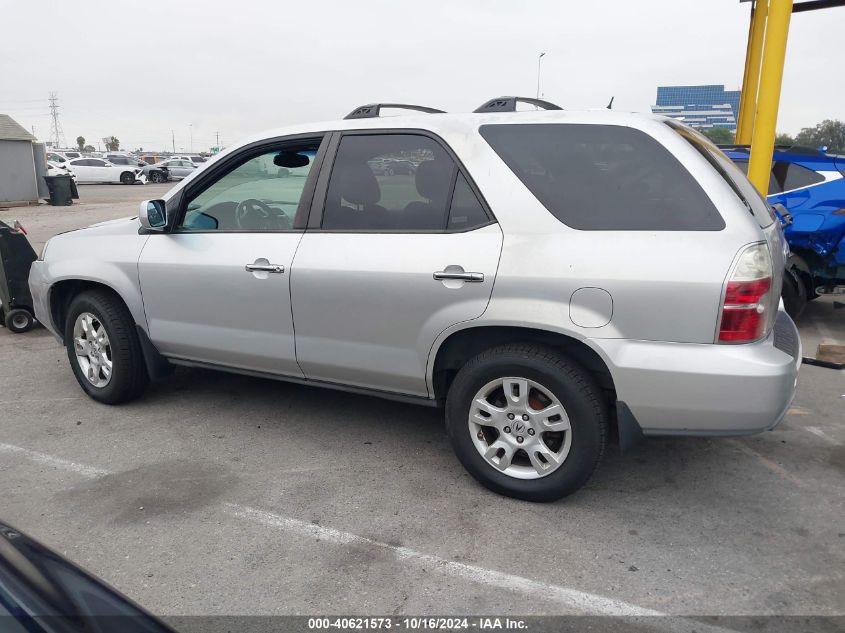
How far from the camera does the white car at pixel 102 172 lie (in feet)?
121

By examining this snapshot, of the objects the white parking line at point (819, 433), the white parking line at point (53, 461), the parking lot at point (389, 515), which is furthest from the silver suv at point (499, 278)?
the white parking line at point (819, 433)

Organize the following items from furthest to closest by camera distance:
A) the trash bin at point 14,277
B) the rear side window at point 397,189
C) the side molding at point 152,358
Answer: the trash bin at point 14,277, the side molding at point 152,358, the rear side window at point 397,189

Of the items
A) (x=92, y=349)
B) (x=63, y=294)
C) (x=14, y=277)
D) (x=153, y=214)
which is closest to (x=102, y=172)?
(x=14, y=277)

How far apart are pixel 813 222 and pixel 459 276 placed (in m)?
4.63

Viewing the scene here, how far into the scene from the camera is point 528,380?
127 inches

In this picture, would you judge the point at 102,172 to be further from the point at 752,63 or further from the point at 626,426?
the point at 626,426

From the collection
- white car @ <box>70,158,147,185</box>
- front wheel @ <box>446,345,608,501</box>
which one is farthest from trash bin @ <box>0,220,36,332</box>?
white car @ <box>70,158,147,185</box>

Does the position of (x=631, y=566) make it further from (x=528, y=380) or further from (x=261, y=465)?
(x=261, y=465)

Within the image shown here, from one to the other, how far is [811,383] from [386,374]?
3473mm

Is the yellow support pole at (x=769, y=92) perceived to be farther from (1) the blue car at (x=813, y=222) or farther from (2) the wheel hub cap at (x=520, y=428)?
(2) the wheel hub cap at (x=520, y=428)

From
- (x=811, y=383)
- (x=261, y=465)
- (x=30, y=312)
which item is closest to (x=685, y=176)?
(x=261, y=465)

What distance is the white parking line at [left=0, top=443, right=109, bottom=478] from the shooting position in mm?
3777

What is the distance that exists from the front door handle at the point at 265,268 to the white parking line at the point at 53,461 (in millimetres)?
1330

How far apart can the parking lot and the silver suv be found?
0.96ft
